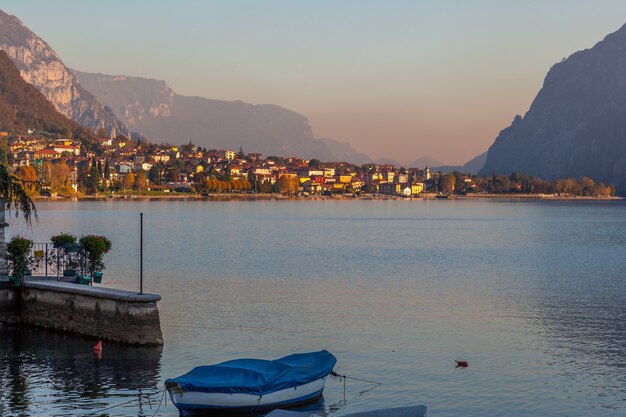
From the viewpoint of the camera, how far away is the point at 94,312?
34.1 metres

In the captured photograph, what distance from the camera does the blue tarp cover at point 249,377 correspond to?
24.6 meters

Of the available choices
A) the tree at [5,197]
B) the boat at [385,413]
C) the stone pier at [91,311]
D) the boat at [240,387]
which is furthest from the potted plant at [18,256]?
the boat at [385,413]

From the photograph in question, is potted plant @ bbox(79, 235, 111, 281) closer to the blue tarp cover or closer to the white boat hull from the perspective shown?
the blue tarp cover

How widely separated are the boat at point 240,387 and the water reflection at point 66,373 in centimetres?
261

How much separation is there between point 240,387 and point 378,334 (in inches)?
628

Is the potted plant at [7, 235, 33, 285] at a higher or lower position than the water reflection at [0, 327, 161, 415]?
higher

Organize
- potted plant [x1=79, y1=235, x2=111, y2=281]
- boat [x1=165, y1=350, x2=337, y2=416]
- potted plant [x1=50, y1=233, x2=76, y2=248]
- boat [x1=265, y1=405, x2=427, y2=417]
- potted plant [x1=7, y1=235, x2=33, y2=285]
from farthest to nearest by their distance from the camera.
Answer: potted plant [x1=50, y1=233, x2=76, y2=248] < potted plant [x1=79, y1=235, x2=111, y2=281] < potted plant [x1=7, y1=235, x2=33, y2=285] < boat [x1=165, y1=350, x2=337, y2=416] < boat [x1=265, y1=405, x2=427, y2=417]

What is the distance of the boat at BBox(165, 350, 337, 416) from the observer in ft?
80.8

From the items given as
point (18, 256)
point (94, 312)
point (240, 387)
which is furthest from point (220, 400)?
point (18, 256)

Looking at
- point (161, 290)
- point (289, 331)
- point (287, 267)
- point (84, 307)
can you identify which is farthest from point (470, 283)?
point (84, 307)

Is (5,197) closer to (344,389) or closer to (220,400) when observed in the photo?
(344,389)

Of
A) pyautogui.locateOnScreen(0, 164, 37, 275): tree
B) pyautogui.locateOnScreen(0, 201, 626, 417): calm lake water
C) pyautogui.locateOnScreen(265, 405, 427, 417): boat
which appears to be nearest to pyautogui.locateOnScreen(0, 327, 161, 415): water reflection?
pyautogui.locateOnScreen(0, 201, 626, 417): calm lake water

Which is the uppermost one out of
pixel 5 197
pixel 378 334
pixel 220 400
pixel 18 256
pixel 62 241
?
pixel 5 197

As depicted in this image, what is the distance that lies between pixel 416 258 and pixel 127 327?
5699 centimetres
